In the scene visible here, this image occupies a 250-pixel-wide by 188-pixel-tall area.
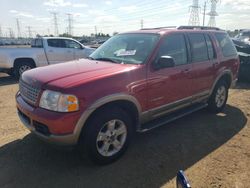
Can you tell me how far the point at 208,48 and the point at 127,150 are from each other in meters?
2.74

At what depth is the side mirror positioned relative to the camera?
11.8 ft

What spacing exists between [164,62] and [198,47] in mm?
1403

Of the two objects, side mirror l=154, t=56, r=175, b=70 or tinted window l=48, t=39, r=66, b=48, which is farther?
tinted window l=48, t=39, r=66, b=48

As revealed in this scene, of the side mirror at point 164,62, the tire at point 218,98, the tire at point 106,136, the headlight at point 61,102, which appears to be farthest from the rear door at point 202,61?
the headlight at point 61,102

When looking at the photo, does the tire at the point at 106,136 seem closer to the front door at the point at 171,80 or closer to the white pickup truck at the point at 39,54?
the front door at the point at 171,80

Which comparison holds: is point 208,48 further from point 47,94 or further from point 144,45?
point 47,94

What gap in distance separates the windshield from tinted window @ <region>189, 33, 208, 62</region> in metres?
0.93

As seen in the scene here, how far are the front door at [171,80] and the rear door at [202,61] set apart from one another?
0.20 m

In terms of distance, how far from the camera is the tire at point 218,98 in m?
5.32

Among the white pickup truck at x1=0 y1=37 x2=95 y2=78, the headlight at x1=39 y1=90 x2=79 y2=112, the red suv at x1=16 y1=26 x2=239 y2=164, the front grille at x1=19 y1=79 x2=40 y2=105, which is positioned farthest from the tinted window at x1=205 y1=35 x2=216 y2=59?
the white pickup truck at x1=0 y1=37 x2=95 y2=78

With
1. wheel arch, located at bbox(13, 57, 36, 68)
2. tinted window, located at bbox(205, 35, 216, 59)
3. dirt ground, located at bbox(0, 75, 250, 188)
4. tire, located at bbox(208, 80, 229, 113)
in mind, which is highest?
tinted window, located at bbox(205, 35, 216, 59)

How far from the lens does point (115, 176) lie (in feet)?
10.3

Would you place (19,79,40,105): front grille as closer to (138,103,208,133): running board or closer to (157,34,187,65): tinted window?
(138,103,208,133): running board

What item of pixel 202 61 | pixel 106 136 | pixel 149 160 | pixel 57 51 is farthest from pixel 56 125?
pixel 57 51
